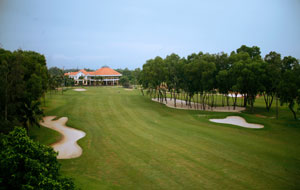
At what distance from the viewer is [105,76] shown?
121m

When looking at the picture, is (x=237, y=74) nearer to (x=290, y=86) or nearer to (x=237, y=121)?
(x=290, y=86)

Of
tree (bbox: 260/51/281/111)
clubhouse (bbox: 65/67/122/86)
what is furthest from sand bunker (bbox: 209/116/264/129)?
clubhouse (bbox: 65/67/122/86)

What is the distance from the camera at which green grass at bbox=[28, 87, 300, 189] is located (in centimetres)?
1382

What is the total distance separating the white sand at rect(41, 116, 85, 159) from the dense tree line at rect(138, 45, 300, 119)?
956 inches

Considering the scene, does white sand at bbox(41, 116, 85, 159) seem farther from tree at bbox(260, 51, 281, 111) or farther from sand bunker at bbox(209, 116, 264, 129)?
tree at bbox(260, 51, 281, 111)

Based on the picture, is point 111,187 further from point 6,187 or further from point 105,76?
point 105,76

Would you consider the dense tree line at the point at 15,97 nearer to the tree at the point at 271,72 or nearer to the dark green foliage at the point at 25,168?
the dark green foliage at the point at 25,168

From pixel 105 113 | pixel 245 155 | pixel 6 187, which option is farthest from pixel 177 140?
pixel 105 113

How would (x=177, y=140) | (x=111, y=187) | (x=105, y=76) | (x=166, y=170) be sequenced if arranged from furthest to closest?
(x=105, y=76) → (x=177, y=140) → (x=166, y=170) → (x=111, y=187)

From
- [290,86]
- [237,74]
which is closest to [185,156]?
[290,86]

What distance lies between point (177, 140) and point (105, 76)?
340ft

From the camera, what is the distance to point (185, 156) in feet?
59.7

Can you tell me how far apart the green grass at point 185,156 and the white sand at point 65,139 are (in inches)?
36.5

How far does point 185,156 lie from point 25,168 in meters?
12.3
